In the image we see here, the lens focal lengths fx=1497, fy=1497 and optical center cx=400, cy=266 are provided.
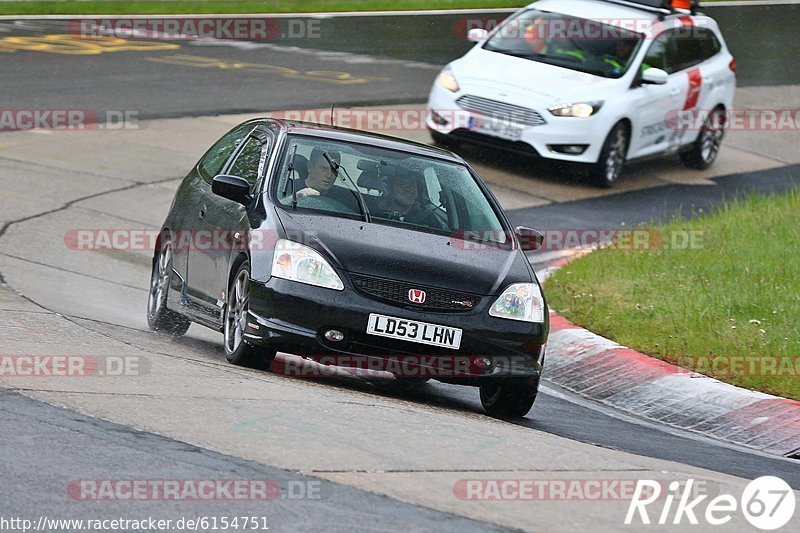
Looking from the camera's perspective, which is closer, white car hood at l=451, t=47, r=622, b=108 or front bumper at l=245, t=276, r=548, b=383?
front bumper at l=245, t=276, r=548, b=383

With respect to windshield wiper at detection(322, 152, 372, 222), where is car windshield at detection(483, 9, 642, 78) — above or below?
below

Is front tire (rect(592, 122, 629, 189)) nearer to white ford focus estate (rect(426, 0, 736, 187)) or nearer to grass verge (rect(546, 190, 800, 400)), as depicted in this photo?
white ford focus estate (rect(426, 0, 736, 187))

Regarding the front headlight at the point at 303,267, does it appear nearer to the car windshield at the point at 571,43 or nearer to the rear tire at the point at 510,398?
the rear tire at the point at 510,398

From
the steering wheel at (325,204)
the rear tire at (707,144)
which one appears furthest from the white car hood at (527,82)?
the steering wheel at (325,204)

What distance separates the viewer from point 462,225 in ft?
29.4

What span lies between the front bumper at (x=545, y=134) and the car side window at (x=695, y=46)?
7.30ft

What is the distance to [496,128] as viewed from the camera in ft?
53.9

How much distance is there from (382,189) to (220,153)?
5.38 feet

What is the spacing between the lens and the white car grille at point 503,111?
16.3m

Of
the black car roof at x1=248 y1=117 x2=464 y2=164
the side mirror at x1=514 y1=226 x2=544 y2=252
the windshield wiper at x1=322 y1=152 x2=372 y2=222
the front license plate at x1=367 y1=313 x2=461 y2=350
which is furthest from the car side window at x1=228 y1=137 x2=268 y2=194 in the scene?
the side mirror at x1=514 y1=226 x2=544 y2=252

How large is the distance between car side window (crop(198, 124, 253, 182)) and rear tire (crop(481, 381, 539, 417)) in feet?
8.05

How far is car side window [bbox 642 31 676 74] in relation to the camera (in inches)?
688

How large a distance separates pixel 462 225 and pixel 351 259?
1.13 m

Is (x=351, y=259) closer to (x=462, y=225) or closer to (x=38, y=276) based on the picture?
(x=462, y=225)
